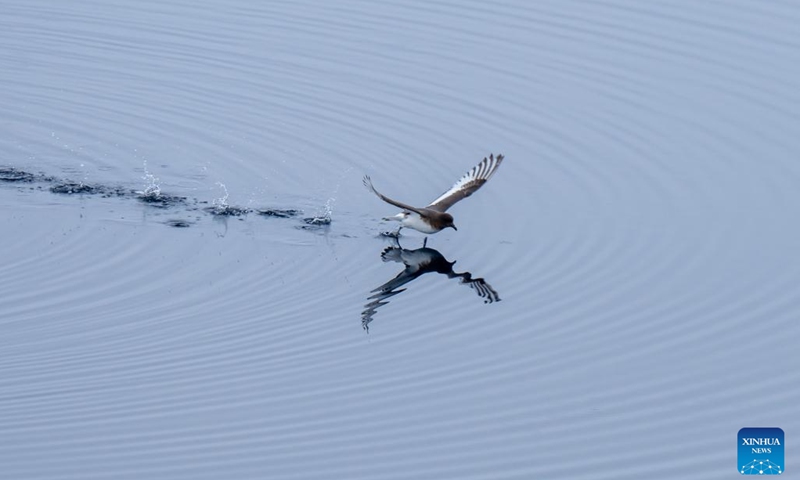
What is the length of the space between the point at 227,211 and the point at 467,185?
411 cm

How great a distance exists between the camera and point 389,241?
2227 centimetres

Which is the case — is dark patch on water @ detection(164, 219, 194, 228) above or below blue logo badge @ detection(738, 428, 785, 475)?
above

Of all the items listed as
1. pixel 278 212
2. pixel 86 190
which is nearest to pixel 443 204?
pixel 278 212

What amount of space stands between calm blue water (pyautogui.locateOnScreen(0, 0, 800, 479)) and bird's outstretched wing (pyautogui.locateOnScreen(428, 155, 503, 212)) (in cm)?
53

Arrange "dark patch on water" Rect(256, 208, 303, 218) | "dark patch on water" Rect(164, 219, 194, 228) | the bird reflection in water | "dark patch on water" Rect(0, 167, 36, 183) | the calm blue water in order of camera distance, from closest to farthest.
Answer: the calm blue water
the bird reflection in water
"dark patch on water" Rect(164, 219, 194, 228)
"dark patch on water" Rect(256, 208, 303, 218)
"dark patch on water" Rect(0, 167, 36, 183)

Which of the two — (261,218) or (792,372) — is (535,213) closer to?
(261,218)

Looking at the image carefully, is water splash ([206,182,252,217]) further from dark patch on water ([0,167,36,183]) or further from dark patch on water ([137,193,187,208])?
dark patch on water ([0,167,36,183])

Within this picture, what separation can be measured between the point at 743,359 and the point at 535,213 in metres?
6.23

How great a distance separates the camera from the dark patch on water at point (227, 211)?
22.8m

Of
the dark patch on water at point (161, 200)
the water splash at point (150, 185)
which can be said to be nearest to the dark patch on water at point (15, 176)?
the water splash at point (150, 185)

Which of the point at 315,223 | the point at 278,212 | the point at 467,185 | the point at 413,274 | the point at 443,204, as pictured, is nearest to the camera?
the point at 413,274

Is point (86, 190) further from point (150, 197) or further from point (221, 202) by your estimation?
point (221, 202)

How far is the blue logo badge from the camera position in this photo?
48.4 feet

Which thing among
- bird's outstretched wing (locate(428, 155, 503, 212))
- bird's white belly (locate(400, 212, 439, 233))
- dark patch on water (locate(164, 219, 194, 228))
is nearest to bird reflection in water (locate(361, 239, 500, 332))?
bird's white belly (locate(400, 212, 439, 233))
